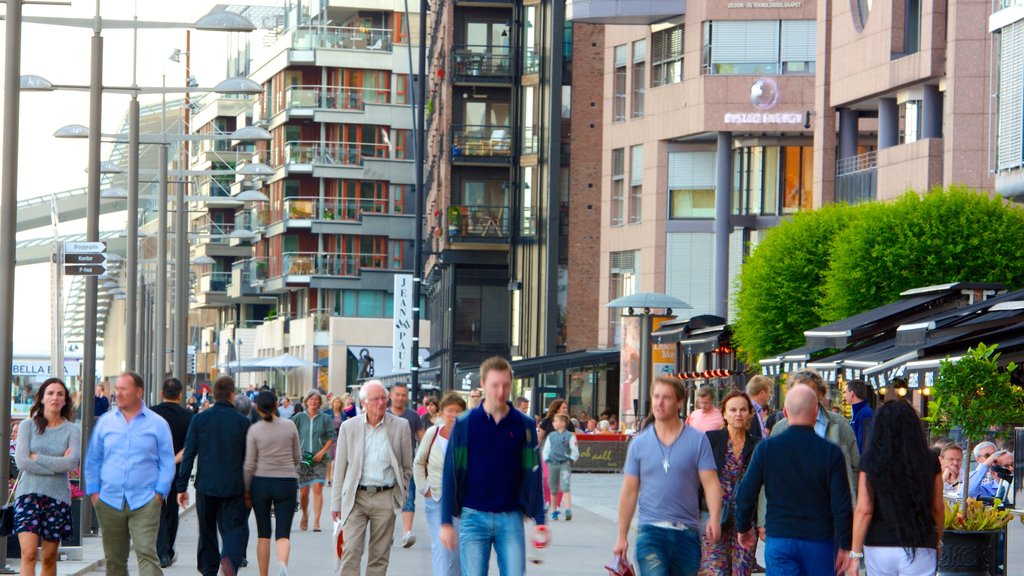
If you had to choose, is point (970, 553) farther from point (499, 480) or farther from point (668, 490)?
point (499, 480)

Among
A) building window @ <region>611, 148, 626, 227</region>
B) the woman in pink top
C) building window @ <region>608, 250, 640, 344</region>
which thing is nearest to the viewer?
the woman in pink top

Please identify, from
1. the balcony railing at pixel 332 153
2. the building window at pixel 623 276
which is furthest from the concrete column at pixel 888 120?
the balcony railing at pixel 332 153

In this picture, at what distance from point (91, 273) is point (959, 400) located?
31.7ft

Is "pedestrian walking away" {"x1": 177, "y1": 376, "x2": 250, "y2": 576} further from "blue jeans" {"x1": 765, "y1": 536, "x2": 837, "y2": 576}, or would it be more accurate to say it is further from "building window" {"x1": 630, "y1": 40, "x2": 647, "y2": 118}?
"building window" {"x1": 630, "y1": 40, "x2": 647, "y2": 118}

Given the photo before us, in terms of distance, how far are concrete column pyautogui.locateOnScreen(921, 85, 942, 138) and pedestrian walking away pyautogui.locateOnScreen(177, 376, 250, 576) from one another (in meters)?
28.6

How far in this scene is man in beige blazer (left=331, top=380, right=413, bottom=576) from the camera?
612 inches

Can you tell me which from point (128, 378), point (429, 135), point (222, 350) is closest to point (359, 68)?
point (429, 135)

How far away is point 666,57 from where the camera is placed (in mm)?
56875

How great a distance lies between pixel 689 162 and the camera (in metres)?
56.5

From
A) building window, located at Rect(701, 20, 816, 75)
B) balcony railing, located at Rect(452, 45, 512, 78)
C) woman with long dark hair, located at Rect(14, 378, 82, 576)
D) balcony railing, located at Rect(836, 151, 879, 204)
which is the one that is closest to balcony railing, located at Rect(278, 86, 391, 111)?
balcony railing, located at Rect(452, 45, 512, 78)

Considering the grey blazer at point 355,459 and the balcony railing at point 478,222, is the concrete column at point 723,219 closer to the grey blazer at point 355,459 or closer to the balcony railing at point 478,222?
the balcony railing at point 478,222

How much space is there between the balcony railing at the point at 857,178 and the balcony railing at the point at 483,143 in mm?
21722

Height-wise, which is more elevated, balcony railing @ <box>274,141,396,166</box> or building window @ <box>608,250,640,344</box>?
balcony railing @ <box>274,141,396,166</box>

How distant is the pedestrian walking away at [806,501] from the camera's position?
36.8 feet
